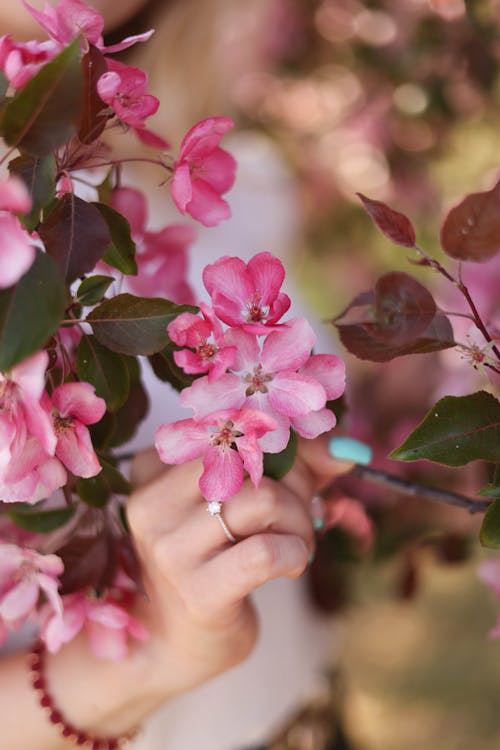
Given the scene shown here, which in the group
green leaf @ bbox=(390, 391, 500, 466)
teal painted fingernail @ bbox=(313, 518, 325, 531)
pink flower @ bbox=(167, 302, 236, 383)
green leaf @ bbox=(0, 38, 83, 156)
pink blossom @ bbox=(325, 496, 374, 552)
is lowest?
pink blossom @ bbox=(325, 496, 374, 552)

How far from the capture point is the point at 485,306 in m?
1.08

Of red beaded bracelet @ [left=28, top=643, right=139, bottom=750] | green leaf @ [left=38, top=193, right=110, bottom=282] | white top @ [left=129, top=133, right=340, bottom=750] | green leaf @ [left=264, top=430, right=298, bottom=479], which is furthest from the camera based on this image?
white top @ [left=129, top=133, right=340, bottom=750]

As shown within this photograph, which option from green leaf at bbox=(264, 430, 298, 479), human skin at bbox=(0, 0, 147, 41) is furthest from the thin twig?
human skin at bbox=(0, 0, 147, 41)

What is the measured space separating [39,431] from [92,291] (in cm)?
10

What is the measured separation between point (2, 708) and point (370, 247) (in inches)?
68.1

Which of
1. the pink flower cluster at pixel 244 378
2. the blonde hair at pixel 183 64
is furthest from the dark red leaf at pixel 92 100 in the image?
the blonde hair at pixel 183 64

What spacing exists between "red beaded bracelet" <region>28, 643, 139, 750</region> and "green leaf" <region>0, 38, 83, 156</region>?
0.58 metres

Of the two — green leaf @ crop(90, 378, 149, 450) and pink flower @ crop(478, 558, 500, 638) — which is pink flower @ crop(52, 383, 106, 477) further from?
pink flower @ crop(478, 558, 500, 638)

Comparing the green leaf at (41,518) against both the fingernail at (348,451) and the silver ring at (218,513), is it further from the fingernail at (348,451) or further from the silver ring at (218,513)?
the fingernail at (348,451)

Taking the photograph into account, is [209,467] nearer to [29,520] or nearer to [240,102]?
[29,520]

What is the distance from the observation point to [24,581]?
0.63 m

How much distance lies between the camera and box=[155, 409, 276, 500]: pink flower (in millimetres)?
513

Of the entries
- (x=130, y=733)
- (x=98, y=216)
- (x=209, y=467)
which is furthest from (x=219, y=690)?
(x=98, y=216)

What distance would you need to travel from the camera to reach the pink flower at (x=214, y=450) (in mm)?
513
